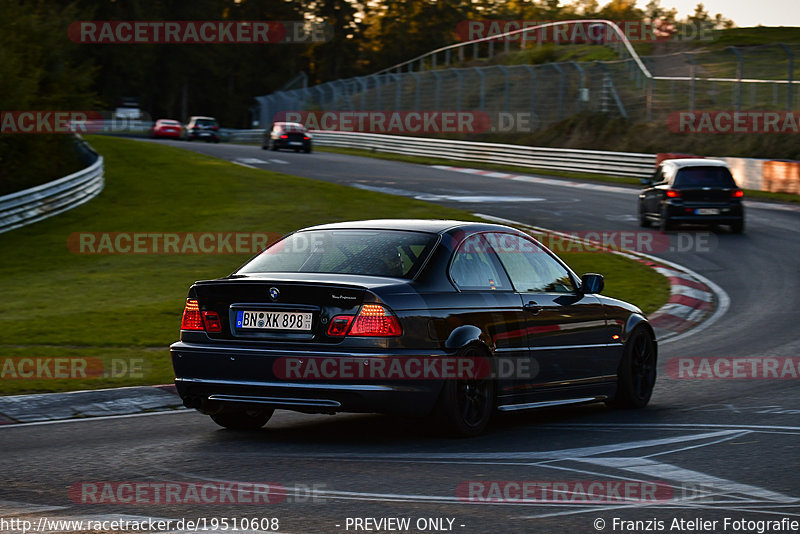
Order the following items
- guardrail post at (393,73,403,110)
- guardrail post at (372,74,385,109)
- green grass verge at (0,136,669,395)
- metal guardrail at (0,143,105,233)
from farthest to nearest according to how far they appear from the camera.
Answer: guardrail post at (393,73,403,110) → guardrail post at (372,74,385,109) → metal guardrail at (0,143,105,233) → green grass verge at (0,136,669,395)

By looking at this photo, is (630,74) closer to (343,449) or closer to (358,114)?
(358,114)

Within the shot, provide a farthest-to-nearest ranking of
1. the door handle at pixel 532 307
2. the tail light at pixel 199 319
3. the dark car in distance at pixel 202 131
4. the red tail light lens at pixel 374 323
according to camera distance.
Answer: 1. the dark car in distance at pixel 202 131
2. the door handle at pixel 532 307
3. the tail light at pixel 199 319
4. the red tail light lens at pixel 374 323

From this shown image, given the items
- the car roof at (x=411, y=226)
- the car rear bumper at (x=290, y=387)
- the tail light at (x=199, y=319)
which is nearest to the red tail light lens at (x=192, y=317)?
the tail light at (x=199, y=319)

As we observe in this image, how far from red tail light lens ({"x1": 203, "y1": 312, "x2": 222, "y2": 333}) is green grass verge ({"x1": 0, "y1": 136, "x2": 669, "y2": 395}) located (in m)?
2.69

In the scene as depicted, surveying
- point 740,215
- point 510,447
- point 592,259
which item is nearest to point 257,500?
point 510,447

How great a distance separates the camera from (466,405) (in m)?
7.68

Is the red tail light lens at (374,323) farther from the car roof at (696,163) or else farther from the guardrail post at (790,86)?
the guardrail post at (790,86)

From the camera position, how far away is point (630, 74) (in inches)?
1884

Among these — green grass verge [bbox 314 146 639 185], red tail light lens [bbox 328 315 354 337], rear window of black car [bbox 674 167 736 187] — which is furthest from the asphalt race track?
green grass verge [bbox 314 146 639 185]

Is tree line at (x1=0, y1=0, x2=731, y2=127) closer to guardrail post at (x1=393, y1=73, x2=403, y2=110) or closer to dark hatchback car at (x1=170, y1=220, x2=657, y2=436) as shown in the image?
guardrail post at (x1=393, y1=73, x2=403, y2=110)

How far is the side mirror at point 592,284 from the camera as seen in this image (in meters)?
8.84

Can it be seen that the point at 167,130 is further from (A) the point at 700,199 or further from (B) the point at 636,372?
(B) the point at 636,372

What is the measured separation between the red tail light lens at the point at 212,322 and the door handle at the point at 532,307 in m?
2.13

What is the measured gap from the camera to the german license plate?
727cm
